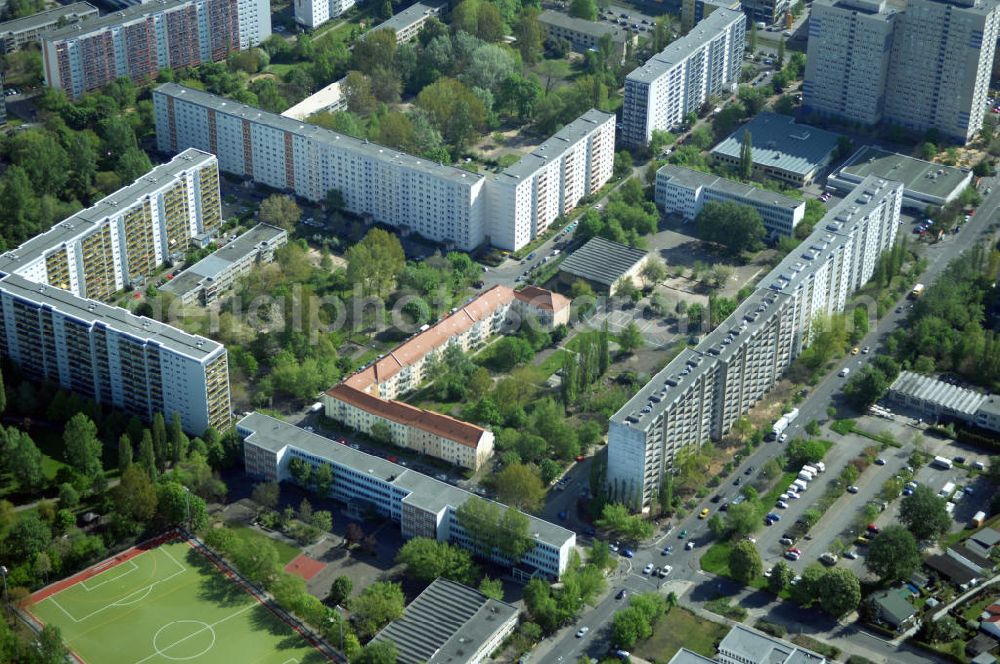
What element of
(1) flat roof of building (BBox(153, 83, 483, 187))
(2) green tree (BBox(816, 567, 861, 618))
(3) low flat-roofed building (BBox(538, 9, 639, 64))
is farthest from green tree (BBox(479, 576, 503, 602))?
(3) low flat-roofed building (BBox(538, 9, 639, 64))

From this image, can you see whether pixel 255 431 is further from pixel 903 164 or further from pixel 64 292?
pixel 903 164

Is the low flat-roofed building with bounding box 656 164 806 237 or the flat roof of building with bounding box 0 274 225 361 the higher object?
the flat roof of building with bounding box 0 274 225 361

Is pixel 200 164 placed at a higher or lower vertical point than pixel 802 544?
higher

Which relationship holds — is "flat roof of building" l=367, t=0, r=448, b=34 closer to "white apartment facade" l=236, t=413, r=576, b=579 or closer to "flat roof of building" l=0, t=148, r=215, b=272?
"flat roof of building" l=0, t=148, r=215, b=272

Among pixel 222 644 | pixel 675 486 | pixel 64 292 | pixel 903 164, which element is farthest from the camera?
pixel 903 164

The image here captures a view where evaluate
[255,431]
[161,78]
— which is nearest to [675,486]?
[255,431]

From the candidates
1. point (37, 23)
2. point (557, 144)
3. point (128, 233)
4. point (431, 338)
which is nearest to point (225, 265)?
point (128, 233)
